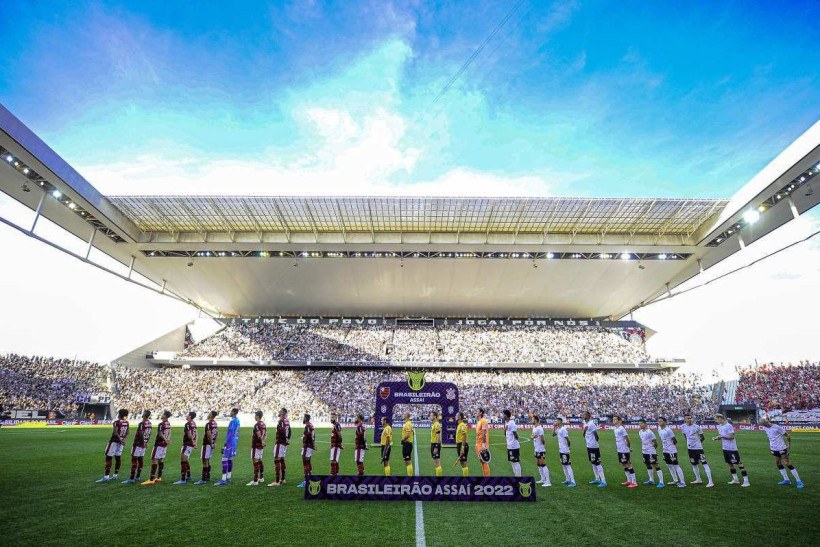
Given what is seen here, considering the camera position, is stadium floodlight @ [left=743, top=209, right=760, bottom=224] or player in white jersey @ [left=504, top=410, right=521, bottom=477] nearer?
player in white jersey @ [left=504, top=410, right=521, bottom=477]

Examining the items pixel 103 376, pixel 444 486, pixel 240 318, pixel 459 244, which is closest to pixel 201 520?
pixel 444 486

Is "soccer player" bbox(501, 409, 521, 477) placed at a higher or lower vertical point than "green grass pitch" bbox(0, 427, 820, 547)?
higher

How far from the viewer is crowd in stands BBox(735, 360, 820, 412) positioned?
1421 inches

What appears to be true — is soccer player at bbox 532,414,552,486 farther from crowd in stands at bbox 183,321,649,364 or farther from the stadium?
crowd in stands at bbox 183,321,649,364

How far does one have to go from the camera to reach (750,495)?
416 inches

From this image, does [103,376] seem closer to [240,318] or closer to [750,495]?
[240,318]

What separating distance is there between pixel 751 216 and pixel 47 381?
205ft

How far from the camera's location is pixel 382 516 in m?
8.34

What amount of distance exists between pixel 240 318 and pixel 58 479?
46.2 metres

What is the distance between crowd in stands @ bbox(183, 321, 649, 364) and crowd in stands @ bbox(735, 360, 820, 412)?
31.8 feet

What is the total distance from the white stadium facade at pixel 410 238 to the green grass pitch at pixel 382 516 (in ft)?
64.4

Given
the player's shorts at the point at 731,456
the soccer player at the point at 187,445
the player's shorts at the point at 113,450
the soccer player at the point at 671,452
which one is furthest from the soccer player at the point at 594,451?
the player's shorts at the point at 113,450

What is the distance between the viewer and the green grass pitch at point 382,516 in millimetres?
6977

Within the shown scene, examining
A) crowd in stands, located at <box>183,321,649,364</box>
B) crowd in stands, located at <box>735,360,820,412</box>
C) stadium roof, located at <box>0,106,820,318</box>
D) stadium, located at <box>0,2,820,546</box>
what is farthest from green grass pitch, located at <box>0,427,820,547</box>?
crowd in stands, located at <box>183,321,649,364</box>
